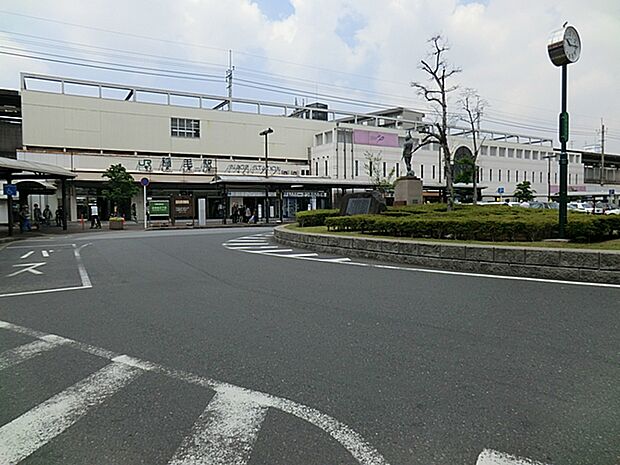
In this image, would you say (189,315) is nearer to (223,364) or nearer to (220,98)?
(223,364)

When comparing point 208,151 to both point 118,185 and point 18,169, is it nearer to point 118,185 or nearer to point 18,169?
point 118,185

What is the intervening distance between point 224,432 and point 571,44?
1205 centimetres

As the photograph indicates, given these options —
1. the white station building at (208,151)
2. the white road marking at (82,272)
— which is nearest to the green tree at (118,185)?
the white station building at (208,151)

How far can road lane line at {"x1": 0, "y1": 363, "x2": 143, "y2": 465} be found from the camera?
317 centimetres

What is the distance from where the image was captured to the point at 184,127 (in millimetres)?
56406

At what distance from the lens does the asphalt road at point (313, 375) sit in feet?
10.4

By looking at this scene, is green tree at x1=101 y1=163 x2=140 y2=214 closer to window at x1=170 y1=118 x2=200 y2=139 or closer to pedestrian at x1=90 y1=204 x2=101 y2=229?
pedestrian at x1=90 y1=204 x2=101 y2=229

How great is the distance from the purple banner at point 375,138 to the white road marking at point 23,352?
5940cm

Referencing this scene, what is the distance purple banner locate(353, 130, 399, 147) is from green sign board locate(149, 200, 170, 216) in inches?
1290

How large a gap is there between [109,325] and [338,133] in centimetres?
5673

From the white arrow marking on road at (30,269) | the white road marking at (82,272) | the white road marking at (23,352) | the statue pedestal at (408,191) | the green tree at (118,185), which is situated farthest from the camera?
the green tree at (118,185)

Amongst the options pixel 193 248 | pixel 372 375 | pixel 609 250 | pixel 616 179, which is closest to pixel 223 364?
pixel 372 375

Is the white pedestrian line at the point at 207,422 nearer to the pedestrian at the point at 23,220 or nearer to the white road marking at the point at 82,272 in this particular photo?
the white road marking at the point at 82,272

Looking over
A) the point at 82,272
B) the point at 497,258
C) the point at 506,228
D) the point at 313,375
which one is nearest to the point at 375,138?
the point at 506,228
